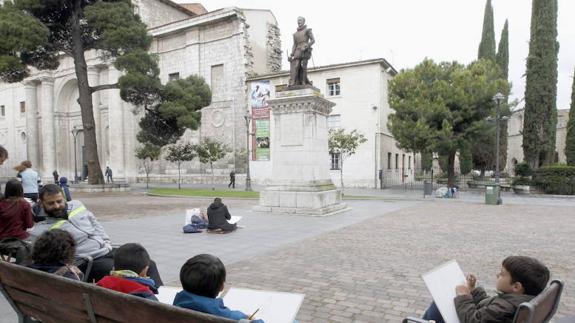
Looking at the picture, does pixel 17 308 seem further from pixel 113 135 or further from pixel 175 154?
pixel 113 135

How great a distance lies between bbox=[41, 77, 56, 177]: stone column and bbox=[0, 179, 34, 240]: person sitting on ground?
150 ft

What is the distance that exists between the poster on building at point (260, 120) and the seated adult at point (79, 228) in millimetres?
27217

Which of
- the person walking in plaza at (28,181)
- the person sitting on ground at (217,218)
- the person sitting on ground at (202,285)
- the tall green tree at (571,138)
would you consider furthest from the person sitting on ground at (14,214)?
the tall green tree at (571,138)

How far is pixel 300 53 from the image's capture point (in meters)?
13.2

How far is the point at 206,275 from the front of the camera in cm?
217

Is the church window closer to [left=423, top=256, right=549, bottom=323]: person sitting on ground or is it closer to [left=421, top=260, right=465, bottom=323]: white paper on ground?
[left=421, top=260, right=465, bottom=323]: white paper on ground

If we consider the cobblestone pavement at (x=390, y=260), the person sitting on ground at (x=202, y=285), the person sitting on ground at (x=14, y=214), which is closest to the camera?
the person sitting on ground at (x=202, y=285)

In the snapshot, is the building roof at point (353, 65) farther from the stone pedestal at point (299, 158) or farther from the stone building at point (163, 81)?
the stone pedestal at point (299, 158)

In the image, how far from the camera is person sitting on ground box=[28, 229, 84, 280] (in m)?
2.75

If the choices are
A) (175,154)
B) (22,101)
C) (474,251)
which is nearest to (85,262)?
(474,251)

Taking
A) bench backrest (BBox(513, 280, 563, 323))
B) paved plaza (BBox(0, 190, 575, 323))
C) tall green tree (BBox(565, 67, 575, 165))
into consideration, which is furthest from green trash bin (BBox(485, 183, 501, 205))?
bench backrest (BBox(513, 280, 563, 323))

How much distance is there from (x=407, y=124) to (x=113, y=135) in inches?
1184

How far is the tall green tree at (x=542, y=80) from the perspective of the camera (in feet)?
80.6

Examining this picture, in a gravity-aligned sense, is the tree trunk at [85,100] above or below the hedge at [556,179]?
above
